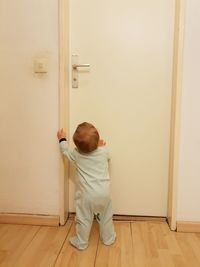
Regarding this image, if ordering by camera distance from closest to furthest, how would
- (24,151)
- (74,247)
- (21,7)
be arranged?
(74,247) < (21,7) < (24,151)

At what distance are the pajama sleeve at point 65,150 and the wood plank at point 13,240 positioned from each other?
20.8 inches

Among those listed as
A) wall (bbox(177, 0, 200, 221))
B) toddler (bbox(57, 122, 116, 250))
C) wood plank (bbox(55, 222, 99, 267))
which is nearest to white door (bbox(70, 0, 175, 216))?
wall (bbox(177, 0, 200, 221))

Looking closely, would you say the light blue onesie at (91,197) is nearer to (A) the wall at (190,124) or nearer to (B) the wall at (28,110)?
(B) the wall at (28,110)

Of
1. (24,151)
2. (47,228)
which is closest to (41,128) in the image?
(24,151)

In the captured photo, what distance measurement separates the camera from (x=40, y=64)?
1.77m

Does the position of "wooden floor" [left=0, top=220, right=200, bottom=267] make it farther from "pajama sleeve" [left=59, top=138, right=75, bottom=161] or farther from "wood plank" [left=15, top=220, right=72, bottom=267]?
"pajama sleeve" [left=59, top=138, right=75, bottom=161]

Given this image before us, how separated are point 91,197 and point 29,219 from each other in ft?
1.77

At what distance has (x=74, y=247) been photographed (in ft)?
5.38

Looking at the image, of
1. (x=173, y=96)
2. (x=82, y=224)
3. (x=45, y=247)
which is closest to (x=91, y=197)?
(x=82, y=224)

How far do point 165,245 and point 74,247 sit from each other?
53 cm

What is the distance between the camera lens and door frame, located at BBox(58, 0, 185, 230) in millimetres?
1727

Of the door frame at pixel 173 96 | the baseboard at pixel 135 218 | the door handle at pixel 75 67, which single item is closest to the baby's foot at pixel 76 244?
the door frame at pixel 173 96

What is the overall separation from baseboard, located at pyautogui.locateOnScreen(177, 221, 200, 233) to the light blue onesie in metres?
0.44

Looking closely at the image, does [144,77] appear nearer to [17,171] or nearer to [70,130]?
[70,130]
